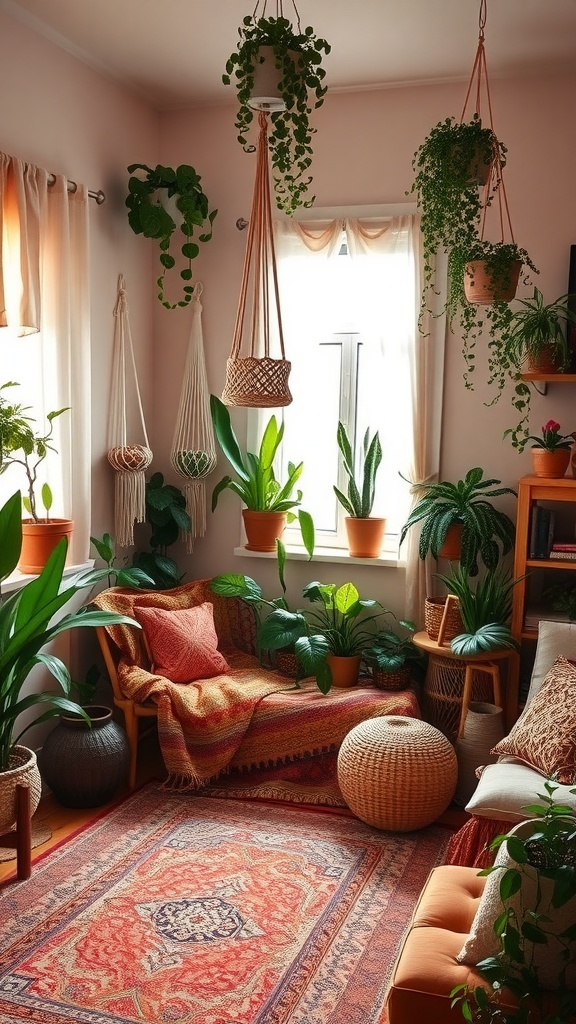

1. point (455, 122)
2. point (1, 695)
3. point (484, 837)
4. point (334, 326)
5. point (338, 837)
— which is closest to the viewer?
point (484, 837)

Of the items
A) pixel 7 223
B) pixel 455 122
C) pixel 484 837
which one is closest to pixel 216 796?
pixel 484 837

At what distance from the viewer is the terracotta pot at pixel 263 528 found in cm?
450

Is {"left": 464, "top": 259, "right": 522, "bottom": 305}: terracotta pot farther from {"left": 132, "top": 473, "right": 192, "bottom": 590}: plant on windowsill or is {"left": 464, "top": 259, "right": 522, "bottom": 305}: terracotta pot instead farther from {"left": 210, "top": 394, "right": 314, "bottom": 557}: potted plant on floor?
{"left": 132, "top": 473, "right": 192, "bottom": 590}: plant on windowsill

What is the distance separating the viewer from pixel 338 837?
3.52 meters

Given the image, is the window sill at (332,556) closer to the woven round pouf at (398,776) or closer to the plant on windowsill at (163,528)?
the plant on windowsill at (163,528)

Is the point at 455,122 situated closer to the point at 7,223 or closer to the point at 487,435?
the point at 487,435

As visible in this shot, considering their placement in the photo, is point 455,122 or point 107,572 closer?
point 107,572

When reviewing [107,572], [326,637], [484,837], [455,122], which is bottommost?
[484,837]

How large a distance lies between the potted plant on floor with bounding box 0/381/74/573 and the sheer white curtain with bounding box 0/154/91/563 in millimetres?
65

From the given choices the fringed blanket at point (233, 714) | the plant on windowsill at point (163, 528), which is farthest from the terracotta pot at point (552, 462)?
the plant on windowsill at point (163, 528)

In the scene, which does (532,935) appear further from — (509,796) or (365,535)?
(365,535)

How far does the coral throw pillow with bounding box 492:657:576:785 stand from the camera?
9.52 ft

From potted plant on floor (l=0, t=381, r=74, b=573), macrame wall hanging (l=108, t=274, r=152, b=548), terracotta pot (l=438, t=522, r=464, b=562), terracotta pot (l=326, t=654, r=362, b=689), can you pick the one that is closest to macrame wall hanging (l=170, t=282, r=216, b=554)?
macrame wall hanging (l=108, t=274, r=152, b=548)

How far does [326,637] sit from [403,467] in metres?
0.89
